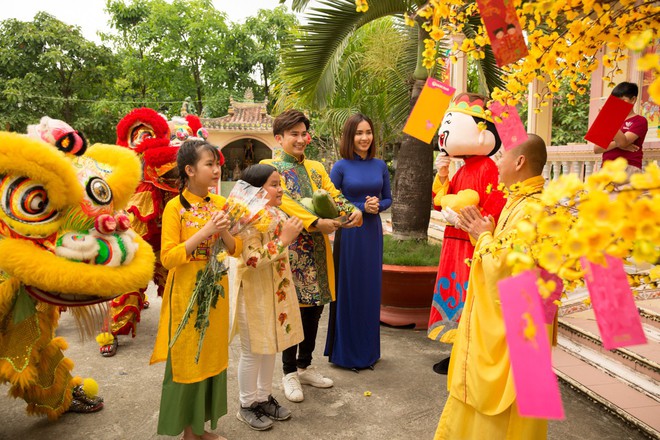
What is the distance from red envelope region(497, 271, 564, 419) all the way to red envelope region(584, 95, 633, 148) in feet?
3.91

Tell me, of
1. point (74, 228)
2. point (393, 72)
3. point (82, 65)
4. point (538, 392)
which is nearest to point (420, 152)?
point (393, 72)

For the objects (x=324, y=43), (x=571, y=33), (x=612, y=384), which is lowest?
(x=612, y=384)

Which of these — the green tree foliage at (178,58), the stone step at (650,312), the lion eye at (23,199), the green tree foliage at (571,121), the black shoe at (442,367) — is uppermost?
the green tree foliage at (178,58)

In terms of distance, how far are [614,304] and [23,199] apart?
2.30 metres

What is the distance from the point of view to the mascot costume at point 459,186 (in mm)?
3307

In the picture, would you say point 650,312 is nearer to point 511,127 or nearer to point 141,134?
point 511,127

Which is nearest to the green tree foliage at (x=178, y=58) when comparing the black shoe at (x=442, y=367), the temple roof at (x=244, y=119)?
the temple roof at (x=244, y=119)

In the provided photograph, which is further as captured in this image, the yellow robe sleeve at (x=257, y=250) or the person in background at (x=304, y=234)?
the person in background at (x=304, y=234)

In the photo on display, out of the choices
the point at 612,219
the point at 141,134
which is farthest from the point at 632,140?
the point at 141,134

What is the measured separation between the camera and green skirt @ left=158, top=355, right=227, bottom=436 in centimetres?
250

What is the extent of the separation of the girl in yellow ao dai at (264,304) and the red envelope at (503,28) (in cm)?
143

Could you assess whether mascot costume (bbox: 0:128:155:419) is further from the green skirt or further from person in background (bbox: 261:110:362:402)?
person in background (bbox: 261:110:362:402)

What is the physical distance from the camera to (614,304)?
100 centimetres

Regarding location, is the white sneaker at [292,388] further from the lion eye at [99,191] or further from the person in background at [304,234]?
the lion eye at [99,191]
